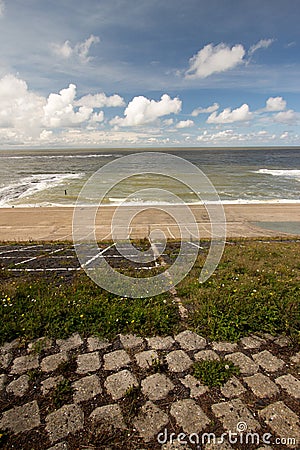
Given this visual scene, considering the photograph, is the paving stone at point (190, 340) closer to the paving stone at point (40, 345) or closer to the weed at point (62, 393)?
the weed at point (62, 393)

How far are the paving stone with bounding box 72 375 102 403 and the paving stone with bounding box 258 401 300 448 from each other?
1.86 m

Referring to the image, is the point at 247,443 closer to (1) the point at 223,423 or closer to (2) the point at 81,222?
(1) the point at 223,423

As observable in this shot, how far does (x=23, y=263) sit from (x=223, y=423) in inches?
278

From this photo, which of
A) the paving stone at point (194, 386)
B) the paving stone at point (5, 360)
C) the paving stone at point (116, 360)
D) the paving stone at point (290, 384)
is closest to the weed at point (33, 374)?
the paving stone at point (5, 360)

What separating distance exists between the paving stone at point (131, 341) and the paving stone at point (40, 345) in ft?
3.53

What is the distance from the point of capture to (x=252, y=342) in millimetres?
3949

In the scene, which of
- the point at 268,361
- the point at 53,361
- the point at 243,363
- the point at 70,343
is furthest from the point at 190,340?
the point at 53,361

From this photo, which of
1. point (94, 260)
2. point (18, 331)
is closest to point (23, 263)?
point (94, 260)

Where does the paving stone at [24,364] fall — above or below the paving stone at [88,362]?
above

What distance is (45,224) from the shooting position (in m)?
19.9

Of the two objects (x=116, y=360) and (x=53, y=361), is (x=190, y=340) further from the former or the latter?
(x=53, y=361)

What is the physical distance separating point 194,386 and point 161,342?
90 centimetres

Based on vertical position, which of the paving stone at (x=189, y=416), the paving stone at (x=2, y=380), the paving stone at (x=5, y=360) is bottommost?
the paving stone at (x=189, y=416)

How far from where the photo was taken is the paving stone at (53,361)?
348 cm
